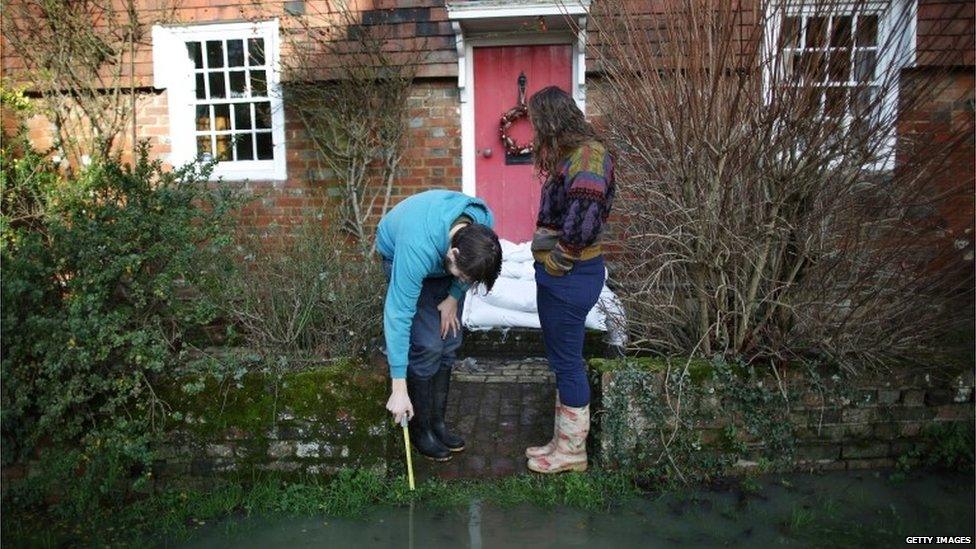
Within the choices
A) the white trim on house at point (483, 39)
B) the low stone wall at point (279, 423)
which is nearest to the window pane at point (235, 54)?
the white trim on house at point (483, 39)

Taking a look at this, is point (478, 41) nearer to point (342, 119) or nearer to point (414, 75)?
point (414, 75)

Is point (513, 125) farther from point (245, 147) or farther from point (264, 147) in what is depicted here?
point (245, 147)

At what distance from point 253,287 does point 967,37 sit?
13.6 feet

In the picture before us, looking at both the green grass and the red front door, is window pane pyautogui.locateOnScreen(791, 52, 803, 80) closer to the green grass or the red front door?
Result: the green grass

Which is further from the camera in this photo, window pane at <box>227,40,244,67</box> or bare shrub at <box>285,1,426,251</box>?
window pane at <box>227,40,244,67</box>

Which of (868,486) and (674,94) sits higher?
(674,94)

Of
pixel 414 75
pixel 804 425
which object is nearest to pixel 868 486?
pixel 804 425

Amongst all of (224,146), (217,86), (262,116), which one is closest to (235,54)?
(217,86)

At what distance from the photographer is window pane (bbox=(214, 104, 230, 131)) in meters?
7.74

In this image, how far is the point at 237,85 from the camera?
7.66 meters

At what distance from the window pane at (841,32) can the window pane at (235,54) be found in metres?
5.98

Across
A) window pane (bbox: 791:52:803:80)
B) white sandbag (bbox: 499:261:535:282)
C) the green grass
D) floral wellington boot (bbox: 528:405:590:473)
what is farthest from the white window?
window pane (bbox: 791:52:803:80)

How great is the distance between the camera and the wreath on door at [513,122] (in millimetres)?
7164

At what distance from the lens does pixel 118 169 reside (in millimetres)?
3900
